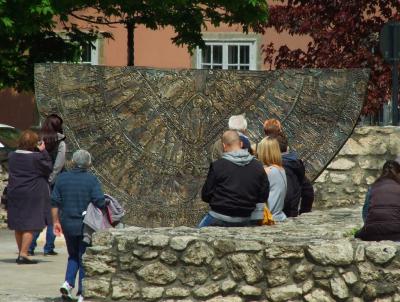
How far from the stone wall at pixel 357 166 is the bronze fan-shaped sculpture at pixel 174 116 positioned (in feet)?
10.7

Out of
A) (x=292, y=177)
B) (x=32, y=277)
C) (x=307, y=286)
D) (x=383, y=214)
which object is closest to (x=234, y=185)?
(x=383, y=214)

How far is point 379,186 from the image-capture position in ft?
38.7

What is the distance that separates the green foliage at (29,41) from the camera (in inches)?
991

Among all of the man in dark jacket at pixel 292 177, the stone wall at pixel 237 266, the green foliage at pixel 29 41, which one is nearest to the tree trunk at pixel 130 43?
the green foliage at pixel 29 41

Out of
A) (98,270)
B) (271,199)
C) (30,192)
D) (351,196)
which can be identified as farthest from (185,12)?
(98,270)

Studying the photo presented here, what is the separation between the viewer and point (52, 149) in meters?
16.3

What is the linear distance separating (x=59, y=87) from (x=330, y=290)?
500 centimetres

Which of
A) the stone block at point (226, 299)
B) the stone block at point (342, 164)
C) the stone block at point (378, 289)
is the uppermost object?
the stone block at point (342, 164)

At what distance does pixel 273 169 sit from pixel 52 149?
12.5ft

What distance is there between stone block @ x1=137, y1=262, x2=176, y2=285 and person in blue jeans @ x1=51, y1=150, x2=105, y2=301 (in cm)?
175

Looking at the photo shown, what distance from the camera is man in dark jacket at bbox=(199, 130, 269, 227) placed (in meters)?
12.2

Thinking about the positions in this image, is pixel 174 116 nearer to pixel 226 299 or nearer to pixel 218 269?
pixel 218 269

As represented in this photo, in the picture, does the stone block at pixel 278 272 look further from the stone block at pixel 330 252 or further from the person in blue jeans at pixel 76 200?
the person in blue jeans at pixel 76 200

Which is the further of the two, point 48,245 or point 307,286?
point 48,245
